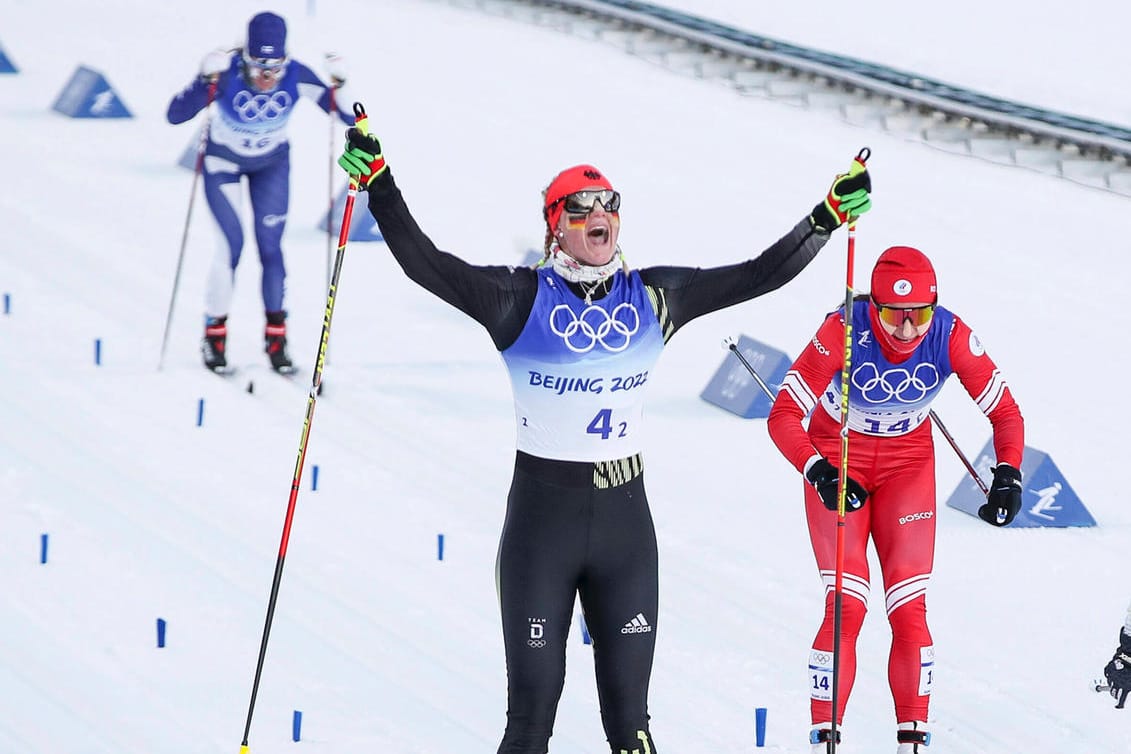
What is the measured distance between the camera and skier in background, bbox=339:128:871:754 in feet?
16.5

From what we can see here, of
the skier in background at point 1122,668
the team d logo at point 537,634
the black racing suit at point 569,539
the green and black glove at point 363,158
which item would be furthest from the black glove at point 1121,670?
the green and black glove at point 363,158

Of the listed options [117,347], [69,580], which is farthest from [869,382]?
[117,347]

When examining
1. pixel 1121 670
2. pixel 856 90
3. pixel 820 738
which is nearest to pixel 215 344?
pixel 820 738

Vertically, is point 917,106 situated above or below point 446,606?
above

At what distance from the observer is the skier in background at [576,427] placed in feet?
16.5

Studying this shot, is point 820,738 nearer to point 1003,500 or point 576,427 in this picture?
point 1003,500

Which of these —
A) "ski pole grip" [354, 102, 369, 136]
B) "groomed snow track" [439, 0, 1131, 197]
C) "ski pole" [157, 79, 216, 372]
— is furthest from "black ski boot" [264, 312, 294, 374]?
"groomed snow track" [439, 0, 1131, 197]

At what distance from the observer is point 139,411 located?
31.4 feet

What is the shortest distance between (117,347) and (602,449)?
610cm

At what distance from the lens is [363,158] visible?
4.93 metres

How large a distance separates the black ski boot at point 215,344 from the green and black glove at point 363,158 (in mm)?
5306

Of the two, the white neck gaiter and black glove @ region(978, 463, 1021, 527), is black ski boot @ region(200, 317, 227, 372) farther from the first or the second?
black glove @ region(978, 463, 1021, 527)

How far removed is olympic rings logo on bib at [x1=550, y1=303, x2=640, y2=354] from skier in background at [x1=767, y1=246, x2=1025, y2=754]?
0.93m

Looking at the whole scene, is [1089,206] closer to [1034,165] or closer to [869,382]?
[1034,165]
